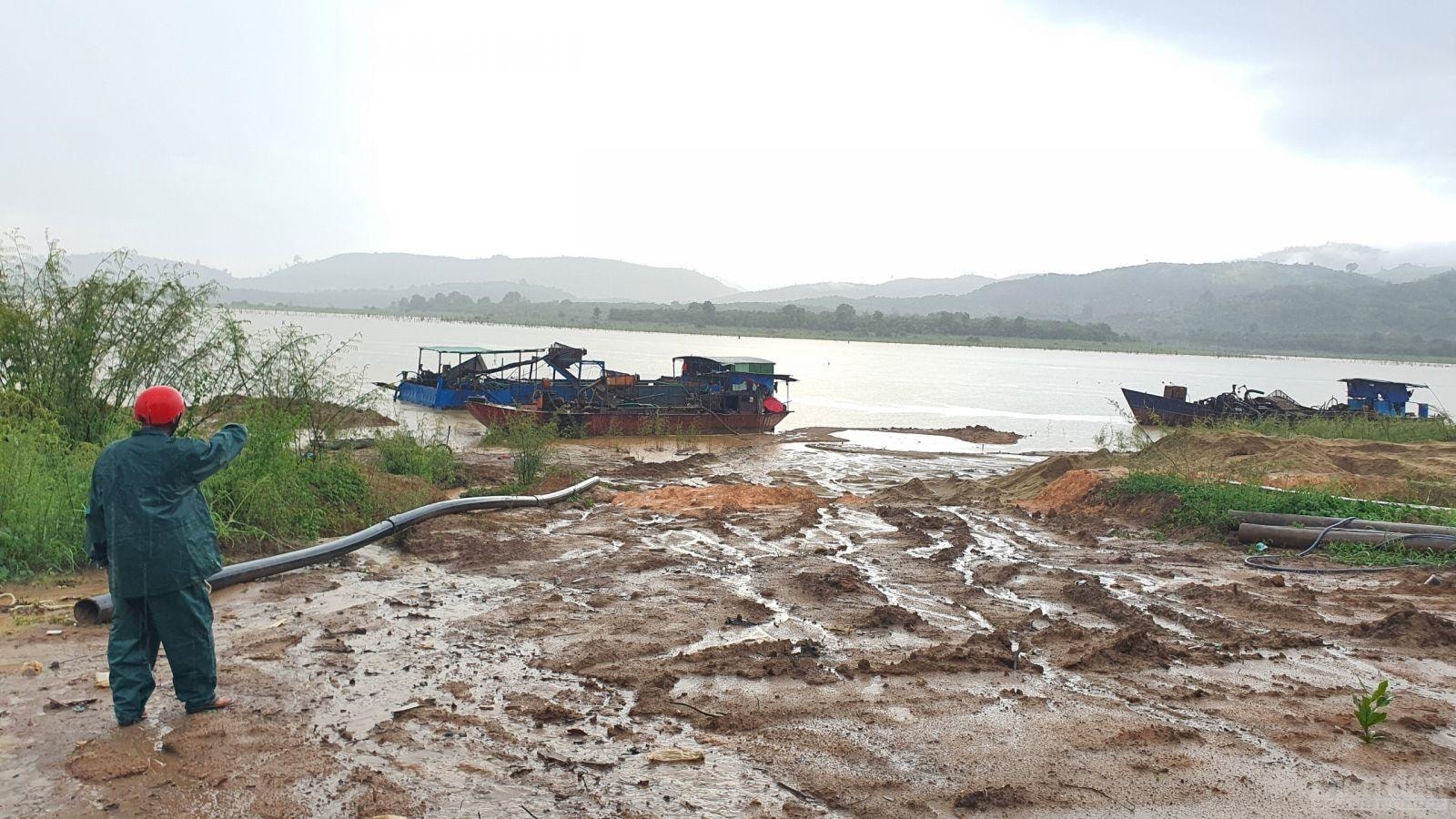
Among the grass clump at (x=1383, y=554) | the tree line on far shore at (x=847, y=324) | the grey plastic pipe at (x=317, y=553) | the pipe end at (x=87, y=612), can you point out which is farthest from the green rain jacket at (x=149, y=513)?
the tree line on far shore at (x=847, y=324)

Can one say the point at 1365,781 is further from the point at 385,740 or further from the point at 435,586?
the point at 435,586

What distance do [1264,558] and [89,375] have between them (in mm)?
12235

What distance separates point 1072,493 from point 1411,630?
686 cm

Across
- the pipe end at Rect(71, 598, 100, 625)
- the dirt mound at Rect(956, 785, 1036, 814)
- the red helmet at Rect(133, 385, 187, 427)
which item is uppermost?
the red helmet at Rect(133, 385, 187, 427)

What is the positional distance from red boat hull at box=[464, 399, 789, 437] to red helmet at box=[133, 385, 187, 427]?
18172mm

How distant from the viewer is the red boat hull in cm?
2552

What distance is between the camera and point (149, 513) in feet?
14.6

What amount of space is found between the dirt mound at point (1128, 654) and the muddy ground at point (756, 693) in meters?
0.02

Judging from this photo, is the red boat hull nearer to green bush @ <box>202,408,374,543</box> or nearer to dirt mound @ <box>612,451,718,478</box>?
dirt mound @ <box>612,451,718,478</box>

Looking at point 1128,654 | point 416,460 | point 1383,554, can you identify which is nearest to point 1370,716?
point 1128,654

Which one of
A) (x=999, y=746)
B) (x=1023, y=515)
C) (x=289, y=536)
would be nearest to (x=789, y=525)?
(x=1023, y=515)

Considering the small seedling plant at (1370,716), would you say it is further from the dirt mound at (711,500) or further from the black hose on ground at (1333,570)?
Result: the dirt mound at (711,500)

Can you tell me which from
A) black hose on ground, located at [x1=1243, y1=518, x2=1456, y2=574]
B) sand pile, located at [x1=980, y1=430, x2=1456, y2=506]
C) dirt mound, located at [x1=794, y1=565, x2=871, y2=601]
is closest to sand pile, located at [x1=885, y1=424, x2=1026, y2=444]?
sand pile, located at [x1=980, y1=430, x2=1456, y2=506]

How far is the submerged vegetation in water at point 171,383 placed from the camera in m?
8.42
